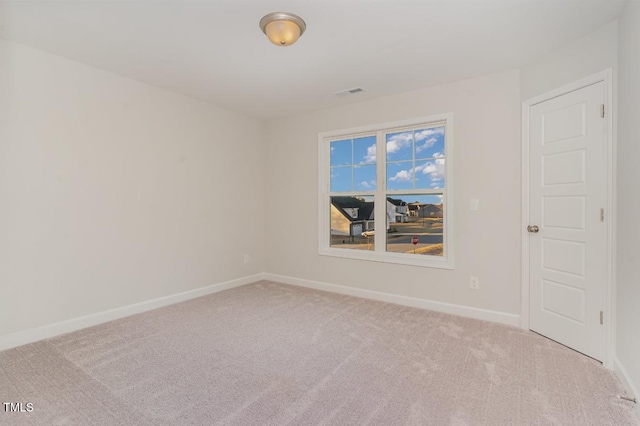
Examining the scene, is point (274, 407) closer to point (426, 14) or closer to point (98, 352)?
point (98, 352)

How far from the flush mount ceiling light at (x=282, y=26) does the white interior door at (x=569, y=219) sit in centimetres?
226

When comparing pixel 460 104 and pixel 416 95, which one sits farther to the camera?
pixel 416 95

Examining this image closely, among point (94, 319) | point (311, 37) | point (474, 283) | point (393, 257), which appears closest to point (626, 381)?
point (474, 283)

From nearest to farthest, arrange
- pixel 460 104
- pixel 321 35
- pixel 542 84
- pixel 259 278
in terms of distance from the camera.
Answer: pixel 321 35, pixel 542 84, pixel 460 104, pixel 259 278

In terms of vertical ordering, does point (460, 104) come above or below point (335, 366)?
above

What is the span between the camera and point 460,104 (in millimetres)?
3338

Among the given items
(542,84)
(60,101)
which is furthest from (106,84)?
(542,84)

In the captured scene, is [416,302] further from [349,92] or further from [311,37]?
[311,37]

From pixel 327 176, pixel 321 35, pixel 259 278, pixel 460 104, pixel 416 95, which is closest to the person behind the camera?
pixel 321 35

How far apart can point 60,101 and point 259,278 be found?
10.6 ft

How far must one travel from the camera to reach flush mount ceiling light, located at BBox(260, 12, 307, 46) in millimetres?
2176

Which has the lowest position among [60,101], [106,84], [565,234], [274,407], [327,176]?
[274,407]

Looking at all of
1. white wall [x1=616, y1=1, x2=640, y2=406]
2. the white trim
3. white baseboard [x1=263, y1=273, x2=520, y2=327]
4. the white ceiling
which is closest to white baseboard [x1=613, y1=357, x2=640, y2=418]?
white wall [x1=616, y1=1, x2=640, y2=406]

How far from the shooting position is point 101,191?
311cm
